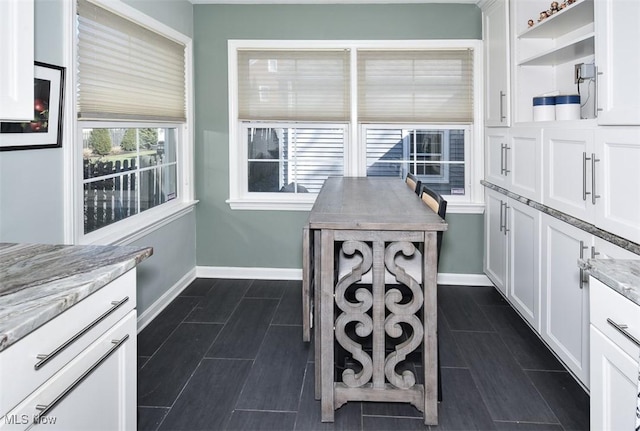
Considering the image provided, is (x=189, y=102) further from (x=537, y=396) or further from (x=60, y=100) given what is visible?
(x=537, y=396)

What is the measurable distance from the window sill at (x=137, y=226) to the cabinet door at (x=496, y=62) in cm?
258

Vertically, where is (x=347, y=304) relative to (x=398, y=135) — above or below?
below

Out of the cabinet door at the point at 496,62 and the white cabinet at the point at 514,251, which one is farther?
the cabinet door at the point at 496,62

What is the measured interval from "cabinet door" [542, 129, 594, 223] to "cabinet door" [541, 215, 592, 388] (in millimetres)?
101

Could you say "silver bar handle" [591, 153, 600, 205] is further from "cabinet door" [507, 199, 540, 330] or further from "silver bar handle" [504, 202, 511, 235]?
"silver bar handle" [504, 202, 511, 235]

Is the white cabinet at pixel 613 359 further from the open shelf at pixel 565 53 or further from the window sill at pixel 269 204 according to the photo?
the window sill at pixel 269 204

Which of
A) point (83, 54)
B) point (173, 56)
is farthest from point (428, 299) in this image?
point (173, 56)

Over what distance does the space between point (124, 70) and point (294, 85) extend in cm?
156

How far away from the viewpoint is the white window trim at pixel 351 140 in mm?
4125

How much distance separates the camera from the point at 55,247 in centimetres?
170

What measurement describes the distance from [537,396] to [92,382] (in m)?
2.08

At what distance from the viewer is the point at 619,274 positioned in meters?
1.39

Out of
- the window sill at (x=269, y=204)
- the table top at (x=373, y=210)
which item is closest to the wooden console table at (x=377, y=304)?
the table top at (x=373, y=210)

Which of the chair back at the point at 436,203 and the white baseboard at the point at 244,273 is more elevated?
the chair back at the point at 436,203
